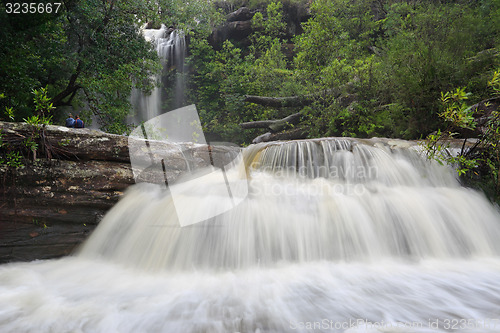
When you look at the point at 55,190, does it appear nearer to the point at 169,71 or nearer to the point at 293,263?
the point at 293,263

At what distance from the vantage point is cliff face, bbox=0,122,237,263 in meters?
3.49

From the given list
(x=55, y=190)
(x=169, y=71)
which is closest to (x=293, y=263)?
(x=55, y=190)

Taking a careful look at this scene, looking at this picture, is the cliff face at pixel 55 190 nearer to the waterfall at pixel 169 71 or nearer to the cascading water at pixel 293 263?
the cascading water at pixel 293 263

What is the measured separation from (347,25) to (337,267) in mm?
16712

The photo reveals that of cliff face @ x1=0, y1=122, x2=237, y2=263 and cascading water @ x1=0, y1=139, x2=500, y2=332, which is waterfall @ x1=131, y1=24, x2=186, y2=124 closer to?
cliff face @ x1=0, y1=122, x2=237, y2=263

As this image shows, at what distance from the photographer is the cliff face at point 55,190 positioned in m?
3.49

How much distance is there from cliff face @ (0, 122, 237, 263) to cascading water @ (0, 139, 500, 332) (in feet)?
0.75

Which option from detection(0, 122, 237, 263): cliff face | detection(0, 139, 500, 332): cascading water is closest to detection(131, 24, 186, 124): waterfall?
detection(0, 122, 237, 263): cliff face

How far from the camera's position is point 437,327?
6.48 feet

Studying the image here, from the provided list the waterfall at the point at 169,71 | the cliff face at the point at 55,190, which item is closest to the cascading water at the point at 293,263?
the cliff face at the point at 55,190

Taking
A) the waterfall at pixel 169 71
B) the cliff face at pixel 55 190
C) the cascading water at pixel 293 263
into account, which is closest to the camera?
the cascading water at pixel 293 263

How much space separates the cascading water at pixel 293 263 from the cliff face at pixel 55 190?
229 millimetres

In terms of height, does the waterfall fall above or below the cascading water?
above

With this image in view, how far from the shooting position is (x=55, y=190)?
3697 millimetres
